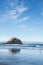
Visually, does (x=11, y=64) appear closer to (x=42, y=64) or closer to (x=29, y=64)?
(x=29, y=64)

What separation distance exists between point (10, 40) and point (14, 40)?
414 cm

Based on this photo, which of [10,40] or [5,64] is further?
[10,40]

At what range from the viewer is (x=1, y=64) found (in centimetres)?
1552

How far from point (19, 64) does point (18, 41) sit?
93.8 meters

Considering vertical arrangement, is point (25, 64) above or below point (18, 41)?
below

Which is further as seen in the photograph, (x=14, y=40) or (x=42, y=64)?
(x=14, y=40)

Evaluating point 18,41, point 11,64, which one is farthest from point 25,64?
point 18,41

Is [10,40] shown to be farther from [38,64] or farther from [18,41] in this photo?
[38,64]

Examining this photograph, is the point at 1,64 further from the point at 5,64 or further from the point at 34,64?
the point at 34,64

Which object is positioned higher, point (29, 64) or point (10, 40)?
point (10, 40)

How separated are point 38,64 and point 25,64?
123 centimetres

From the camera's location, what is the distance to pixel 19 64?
15.6 m

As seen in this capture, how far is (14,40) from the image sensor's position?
358 ft

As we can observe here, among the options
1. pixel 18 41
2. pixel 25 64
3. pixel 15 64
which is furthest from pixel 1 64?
pixel 18 41
